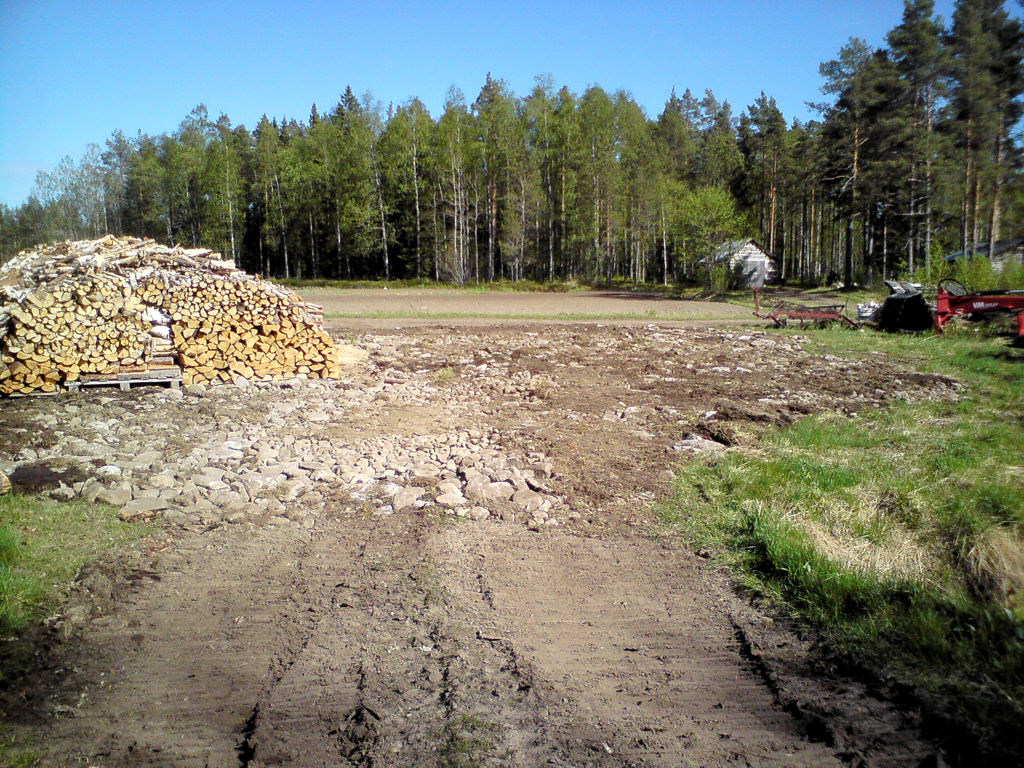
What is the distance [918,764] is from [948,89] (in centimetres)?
4401

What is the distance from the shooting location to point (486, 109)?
5538 cm

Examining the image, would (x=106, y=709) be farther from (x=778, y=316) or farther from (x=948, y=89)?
(x=948, y=89)

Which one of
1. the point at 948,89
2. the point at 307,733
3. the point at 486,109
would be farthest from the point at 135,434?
the point at 486,109

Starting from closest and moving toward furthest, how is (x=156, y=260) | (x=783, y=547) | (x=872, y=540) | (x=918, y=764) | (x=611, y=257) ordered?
(x=918, y=764) → (x=783, y=547) → (x=872, y=540) → (x=156, y=260) → (x=611, y=257)

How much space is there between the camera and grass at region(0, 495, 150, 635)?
4.57m

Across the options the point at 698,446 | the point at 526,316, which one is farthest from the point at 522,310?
the point at 698,446

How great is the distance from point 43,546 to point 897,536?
7.15m

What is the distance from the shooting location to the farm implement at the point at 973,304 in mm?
17391

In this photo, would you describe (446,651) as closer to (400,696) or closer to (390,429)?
(400,696)

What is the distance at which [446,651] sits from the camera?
420 cm

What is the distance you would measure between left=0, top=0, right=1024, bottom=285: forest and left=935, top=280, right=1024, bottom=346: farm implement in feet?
74.2

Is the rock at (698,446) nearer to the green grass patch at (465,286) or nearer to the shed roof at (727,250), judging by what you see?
the shed roof at (727,250)

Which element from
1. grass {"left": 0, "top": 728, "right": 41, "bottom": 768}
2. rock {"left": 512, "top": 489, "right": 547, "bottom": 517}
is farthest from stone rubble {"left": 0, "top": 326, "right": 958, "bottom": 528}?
grass {"left": 0, "top": 728, "right": 41, "bottom": 768}

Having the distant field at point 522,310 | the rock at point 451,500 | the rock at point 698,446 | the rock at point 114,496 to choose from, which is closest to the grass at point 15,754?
the rock at point 114,496
